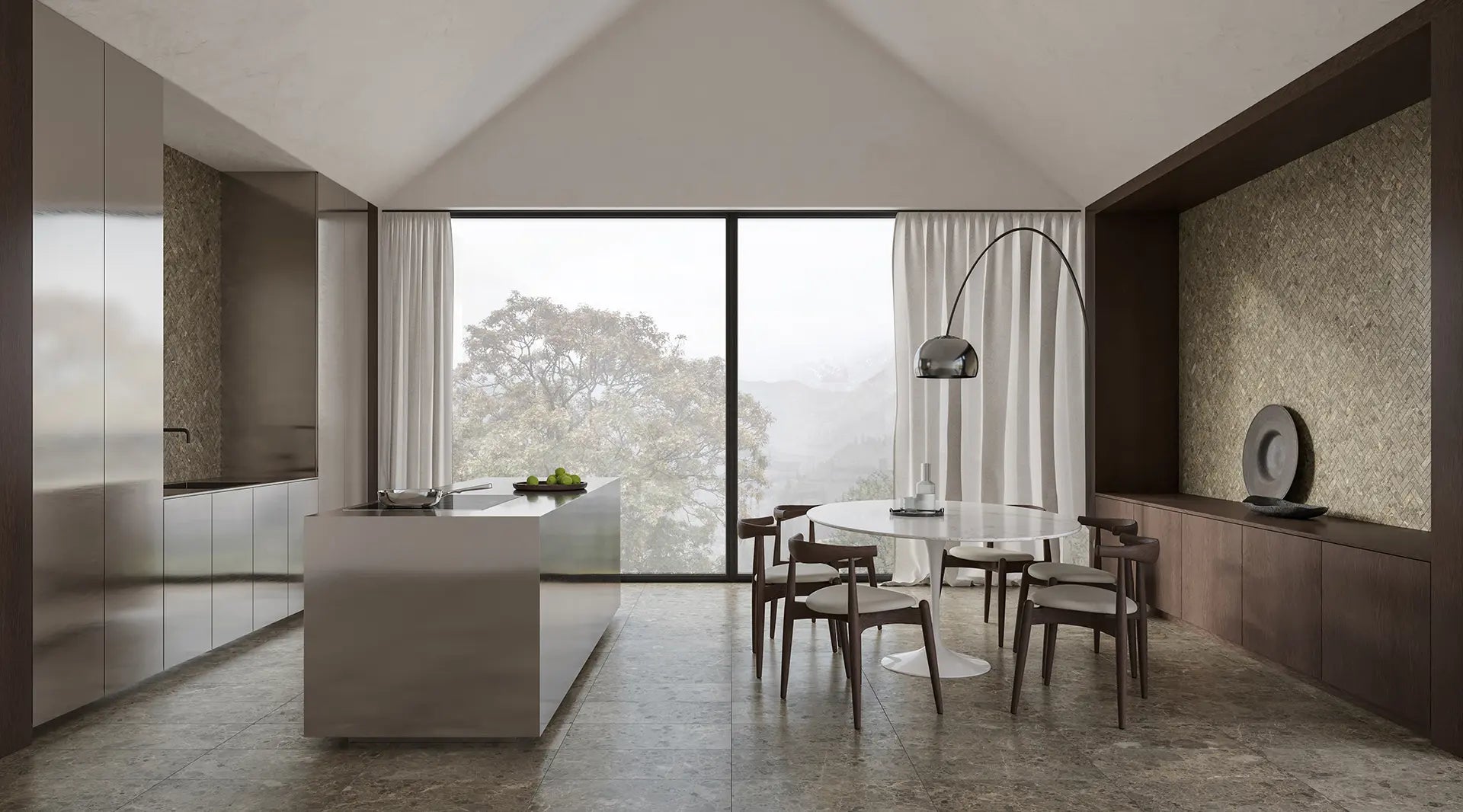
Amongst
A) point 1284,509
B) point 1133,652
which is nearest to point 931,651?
point 1133,652

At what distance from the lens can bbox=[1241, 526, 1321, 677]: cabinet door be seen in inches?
158

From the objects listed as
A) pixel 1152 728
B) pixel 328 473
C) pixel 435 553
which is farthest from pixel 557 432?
pixel 1152 728

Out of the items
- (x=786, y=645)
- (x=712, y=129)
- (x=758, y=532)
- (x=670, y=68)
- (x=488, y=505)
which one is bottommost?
(x=786, y=645)

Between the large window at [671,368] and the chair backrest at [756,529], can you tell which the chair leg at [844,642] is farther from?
the large window at [671,368]

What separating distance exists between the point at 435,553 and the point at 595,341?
6222mm

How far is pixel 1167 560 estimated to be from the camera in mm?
5340

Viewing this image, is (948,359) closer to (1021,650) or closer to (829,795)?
(1021,650)

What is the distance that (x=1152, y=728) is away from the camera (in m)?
3.49

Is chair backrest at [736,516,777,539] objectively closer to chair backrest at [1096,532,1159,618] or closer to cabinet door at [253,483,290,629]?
chair backrest at [1096,532,1159,618]

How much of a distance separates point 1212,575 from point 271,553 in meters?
5.03

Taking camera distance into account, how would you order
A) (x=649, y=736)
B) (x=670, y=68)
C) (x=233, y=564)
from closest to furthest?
(x=649, y=736) < (x=233, y=564) < (x=670, y=68)

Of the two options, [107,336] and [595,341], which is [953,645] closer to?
[107,336]

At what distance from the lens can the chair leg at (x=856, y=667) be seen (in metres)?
3.46

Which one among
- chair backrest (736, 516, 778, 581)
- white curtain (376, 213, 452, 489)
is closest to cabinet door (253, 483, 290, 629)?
white curtain (376, 213, 452, 489)
